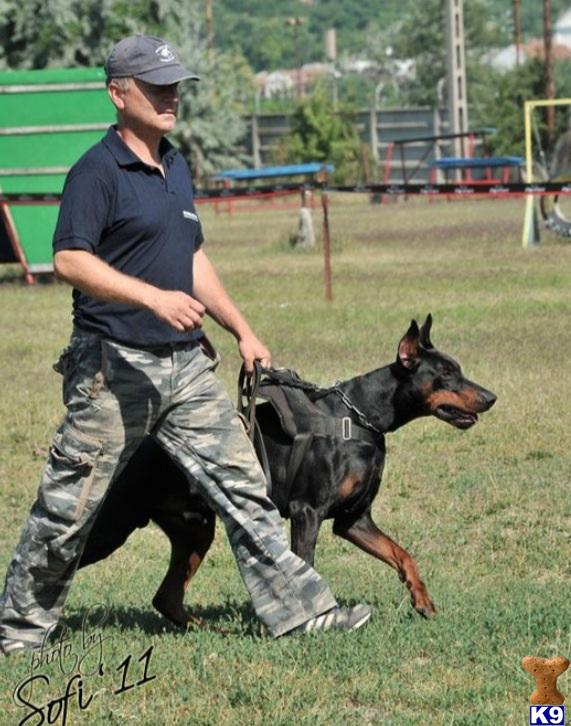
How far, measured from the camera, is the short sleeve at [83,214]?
5402 mm

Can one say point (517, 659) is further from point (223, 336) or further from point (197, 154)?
point (197, 154)

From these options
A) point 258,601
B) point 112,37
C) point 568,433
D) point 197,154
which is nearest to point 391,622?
point 258,601

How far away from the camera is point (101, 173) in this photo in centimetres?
548

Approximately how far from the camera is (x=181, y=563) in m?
6.33

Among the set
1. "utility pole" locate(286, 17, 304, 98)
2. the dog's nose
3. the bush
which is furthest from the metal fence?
the dog's nose

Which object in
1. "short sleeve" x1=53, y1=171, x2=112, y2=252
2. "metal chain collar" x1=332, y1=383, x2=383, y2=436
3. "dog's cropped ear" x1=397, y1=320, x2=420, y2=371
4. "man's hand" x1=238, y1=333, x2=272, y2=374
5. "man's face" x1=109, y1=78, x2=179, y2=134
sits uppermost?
"man's face" x1=109, y1=78, x2=179, y2=134

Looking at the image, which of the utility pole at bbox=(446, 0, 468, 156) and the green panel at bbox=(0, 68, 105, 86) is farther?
the utility pole at bbox=(446, 0, 468, 156)

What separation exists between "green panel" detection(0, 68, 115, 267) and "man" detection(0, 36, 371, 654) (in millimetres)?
15614

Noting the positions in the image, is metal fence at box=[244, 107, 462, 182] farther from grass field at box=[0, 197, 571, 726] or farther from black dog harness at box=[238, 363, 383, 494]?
black dog harness at box=[238, 363, 383, 494]

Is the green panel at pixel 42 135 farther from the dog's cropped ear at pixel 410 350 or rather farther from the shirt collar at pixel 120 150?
the shirt collar at pixel 120 150

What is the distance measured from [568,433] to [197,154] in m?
41.9

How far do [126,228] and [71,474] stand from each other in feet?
2.70

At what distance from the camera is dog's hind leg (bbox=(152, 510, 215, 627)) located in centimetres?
626

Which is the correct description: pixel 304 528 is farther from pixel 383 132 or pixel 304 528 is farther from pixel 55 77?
pixel 383 132
